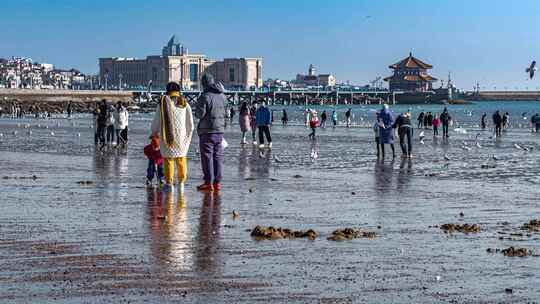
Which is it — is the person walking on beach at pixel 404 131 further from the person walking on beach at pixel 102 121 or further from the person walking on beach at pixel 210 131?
the person walking on beach at pixel 210 131

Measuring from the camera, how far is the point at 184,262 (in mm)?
7938

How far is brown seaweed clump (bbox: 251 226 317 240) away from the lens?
9508 millimetres

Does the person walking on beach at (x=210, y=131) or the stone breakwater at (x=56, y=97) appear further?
the stone breakwater at (x=56, y=97)

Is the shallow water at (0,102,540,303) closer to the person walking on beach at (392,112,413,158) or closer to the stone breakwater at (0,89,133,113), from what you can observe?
the person walking on beach at (392,112,413,158)

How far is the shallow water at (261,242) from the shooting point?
22.9ft

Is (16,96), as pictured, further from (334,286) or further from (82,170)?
(334,286)

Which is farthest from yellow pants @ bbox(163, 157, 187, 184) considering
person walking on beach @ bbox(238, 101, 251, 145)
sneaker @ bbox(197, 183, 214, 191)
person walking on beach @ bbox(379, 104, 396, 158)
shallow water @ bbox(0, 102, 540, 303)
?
person walking on beach @ bbox(238, 101, 251, 145)

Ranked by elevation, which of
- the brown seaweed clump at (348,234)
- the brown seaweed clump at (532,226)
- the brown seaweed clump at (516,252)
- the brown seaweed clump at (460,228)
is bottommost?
the brown seaweed clump at (532,226)

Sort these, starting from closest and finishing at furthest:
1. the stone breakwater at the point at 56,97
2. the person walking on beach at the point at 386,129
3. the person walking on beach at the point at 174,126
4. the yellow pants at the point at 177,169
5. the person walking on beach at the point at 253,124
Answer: the person walking on beach at the point at 174,126
the yellow pants at the point at 177,169
the person walking on beach at the point at 386,129
the person walking on beach at the point at 253,124
the stone breakwater at the point at 56,97

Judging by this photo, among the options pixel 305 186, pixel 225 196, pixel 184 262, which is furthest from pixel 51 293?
pixel 305 186

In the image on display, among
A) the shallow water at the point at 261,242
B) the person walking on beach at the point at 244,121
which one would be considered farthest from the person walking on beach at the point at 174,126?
the person walking on beach at the point at 244,121

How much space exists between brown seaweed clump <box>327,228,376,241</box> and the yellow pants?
4607mm

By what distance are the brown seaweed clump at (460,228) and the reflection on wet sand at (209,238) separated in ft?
7.38

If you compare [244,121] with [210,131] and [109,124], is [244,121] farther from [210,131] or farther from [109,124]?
[210,131]
